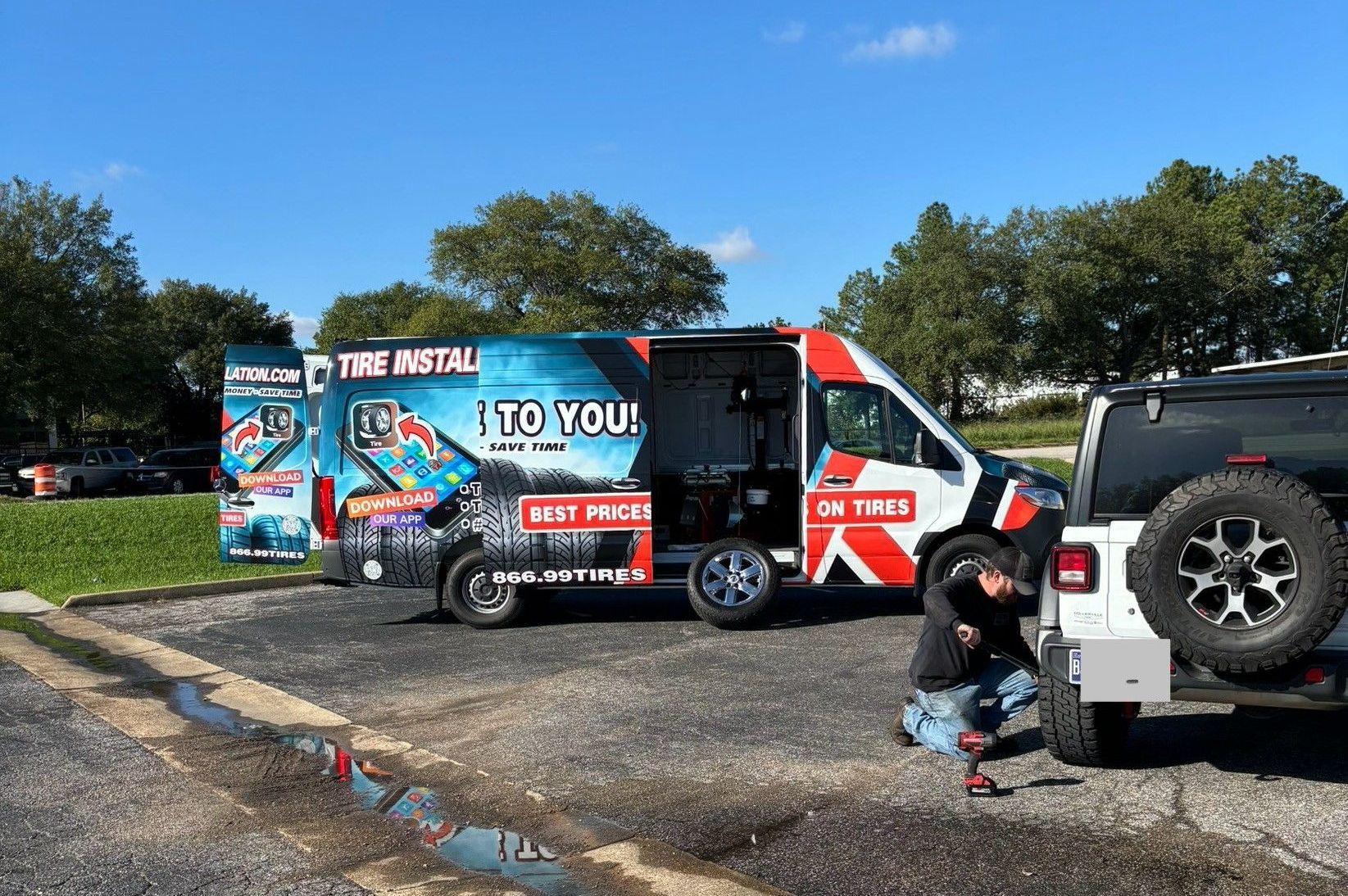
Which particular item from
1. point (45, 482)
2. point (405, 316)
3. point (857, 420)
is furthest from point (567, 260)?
point (857, 420)

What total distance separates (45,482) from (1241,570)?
28740mm

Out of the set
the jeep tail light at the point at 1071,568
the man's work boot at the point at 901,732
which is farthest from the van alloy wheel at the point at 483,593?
the jeep tail light at the point at 1071,568

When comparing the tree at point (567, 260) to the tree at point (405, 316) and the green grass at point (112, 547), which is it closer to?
the tree at point (405, 316)

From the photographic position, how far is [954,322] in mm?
62875

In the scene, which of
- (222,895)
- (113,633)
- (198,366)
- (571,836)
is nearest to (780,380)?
(113,633)

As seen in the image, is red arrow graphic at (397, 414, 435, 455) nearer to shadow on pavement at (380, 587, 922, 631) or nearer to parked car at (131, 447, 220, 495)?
shadow on pavement at (380, 587, 922, 631)

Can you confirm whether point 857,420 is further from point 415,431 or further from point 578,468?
point 415,431

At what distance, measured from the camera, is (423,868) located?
4754 millimetres

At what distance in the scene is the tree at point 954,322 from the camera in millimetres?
61656

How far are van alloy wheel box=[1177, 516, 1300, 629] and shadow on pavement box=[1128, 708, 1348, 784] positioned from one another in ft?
3.23

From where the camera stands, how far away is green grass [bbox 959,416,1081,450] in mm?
40594

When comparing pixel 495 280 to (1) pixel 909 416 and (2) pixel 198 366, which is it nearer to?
(2) pixel 198 366

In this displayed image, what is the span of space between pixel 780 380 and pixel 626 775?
7.48m

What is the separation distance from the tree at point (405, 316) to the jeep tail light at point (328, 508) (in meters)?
32.2
